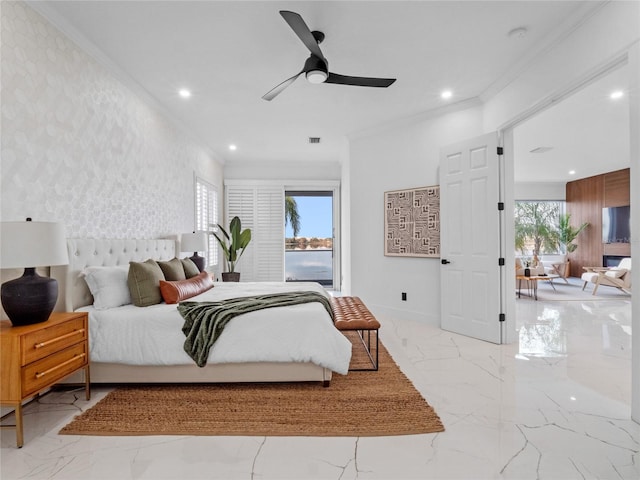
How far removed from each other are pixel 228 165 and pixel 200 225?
195 cm

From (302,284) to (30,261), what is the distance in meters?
2.38

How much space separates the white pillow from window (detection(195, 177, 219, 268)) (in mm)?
2665

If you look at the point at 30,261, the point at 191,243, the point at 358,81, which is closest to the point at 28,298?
the point at 30,261

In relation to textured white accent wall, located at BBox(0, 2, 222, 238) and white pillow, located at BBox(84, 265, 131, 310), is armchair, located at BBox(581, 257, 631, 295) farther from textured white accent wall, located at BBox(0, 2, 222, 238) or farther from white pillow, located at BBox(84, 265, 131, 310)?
white pillow, located at BBox(84, 265, 131, 310)

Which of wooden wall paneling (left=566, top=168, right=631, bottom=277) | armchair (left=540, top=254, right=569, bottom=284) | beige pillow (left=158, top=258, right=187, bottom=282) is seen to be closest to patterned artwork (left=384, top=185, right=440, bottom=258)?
beige pillow (left=158, top=258, right=187, bottom=282)

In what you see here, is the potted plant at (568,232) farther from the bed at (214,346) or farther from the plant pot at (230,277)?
the bed at (214,346)

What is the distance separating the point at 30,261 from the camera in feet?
6.35

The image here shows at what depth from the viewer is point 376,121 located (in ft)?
15.8

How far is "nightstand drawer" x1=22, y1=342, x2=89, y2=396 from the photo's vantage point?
192cm

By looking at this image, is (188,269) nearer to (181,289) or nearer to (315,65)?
(181,289)

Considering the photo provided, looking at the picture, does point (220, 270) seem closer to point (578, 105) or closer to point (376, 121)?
point (376, 121)

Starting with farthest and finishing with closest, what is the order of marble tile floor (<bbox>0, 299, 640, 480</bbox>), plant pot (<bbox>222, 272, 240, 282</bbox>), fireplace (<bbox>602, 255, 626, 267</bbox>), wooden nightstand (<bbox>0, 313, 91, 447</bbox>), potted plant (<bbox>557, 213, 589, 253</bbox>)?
potted plant (<bbox>557, 213, 589, 253</bbox>) → fireplace (<bbox>602, 255, 626, 267</bbox>) → plant pot (<bbox>222, 272, 240, 282</bbox>) → wooden nightstand (<bbox>0, 313, 91, 447</bbox>) → marble tile floor (<bbox>0, 299, 640, 480</bbox>)

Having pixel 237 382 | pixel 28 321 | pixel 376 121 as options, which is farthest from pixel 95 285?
pixel 376 121

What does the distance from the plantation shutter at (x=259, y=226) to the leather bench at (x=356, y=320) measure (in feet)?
10.7
